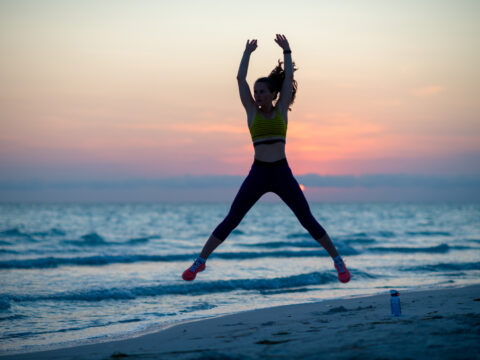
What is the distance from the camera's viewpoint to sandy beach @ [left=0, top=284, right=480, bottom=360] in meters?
4.51

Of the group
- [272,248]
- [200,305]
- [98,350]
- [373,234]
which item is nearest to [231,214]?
[98,350]

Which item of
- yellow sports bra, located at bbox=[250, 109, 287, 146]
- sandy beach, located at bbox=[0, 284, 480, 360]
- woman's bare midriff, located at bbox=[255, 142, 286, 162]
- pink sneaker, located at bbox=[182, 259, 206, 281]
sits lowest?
sandy beach, located at bbox=[0, 284, 480, 360]

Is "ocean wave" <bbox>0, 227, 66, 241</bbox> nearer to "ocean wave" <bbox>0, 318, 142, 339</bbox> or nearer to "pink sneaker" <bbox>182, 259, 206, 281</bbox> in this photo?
"ocean wave" <bbox>0, 318, 142, 339</bbox>

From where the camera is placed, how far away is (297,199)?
18.4 feet

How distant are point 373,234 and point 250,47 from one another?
117 ft

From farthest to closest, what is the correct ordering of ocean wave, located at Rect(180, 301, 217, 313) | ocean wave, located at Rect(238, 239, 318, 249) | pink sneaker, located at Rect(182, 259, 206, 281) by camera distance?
ocean wave, located at Rect(238, 239, 318, 249)
ocean wave, located at Rect(180, 301, 217, 313)
pink sneaker, located at Rect(182, 259, 206, 281)

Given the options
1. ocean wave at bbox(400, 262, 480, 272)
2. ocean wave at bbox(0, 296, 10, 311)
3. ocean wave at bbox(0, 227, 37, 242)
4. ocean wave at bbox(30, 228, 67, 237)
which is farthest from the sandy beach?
ocean wave at bbox(30, 228, 67, 237)

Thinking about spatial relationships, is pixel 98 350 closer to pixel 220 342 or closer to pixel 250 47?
pixel 220 342

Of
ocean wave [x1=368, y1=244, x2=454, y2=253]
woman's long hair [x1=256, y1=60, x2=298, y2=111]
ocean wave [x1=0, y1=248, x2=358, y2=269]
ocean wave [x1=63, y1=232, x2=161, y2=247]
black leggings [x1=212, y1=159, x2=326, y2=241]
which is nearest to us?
black leggings [x1=212, y1=159, x2=326, y2=241]

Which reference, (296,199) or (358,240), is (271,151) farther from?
(358,240)

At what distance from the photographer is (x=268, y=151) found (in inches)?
219

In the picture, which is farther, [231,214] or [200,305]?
[200,305]

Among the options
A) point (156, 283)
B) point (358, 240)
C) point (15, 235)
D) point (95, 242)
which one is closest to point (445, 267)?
point (156, 283)

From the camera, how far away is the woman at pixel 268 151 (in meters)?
5.54
